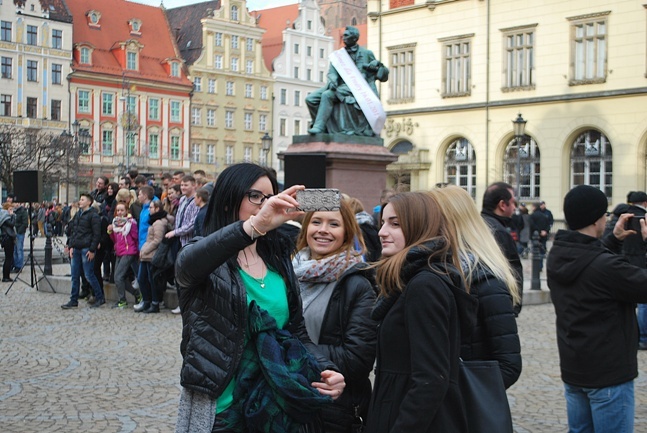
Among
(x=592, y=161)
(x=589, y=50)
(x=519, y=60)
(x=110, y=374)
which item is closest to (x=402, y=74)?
(x=519, y=60)

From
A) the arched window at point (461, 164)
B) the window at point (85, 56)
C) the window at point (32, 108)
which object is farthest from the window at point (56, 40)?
the arched window at point (461, 164)

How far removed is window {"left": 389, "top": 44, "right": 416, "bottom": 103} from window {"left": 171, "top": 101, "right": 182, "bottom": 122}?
1347 inches

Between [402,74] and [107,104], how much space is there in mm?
34494

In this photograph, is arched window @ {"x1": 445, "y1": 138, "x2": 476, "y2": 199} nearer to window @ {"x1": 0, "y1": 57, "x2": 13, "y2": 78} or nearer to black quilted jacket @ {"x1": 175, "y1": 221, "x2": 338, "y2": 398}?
black quilted jacket @ {"x1": 175, "y1": 221, "x2": 338, "y2": 398}

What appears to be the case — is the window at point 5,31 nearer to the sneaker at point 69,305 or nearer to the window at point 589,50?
the window at point 589,50

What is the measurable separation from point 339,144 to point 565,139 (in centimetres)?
2290

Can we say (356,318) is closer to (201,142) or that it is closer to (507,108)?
(507,108)

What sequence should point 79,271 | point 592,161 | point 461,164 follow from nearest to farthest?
point 79,271 → point 592,161 → point 461,164

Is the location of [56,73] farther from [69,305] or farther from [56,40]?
[69,305]

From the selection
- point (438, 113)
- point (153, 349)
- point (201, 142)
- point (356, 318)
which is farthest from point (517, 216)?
point (201, 142)

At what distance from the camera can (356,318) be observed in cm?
400

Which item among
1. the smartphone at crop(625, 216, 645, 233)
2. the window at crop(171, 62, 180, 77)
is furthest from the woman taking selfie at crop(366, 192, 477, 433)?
the window at crop(171, 62, 180, 77)

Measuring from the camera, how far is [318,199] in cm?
319

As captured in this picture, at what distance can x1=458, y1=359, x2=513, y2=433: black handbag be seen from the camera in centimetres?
326
